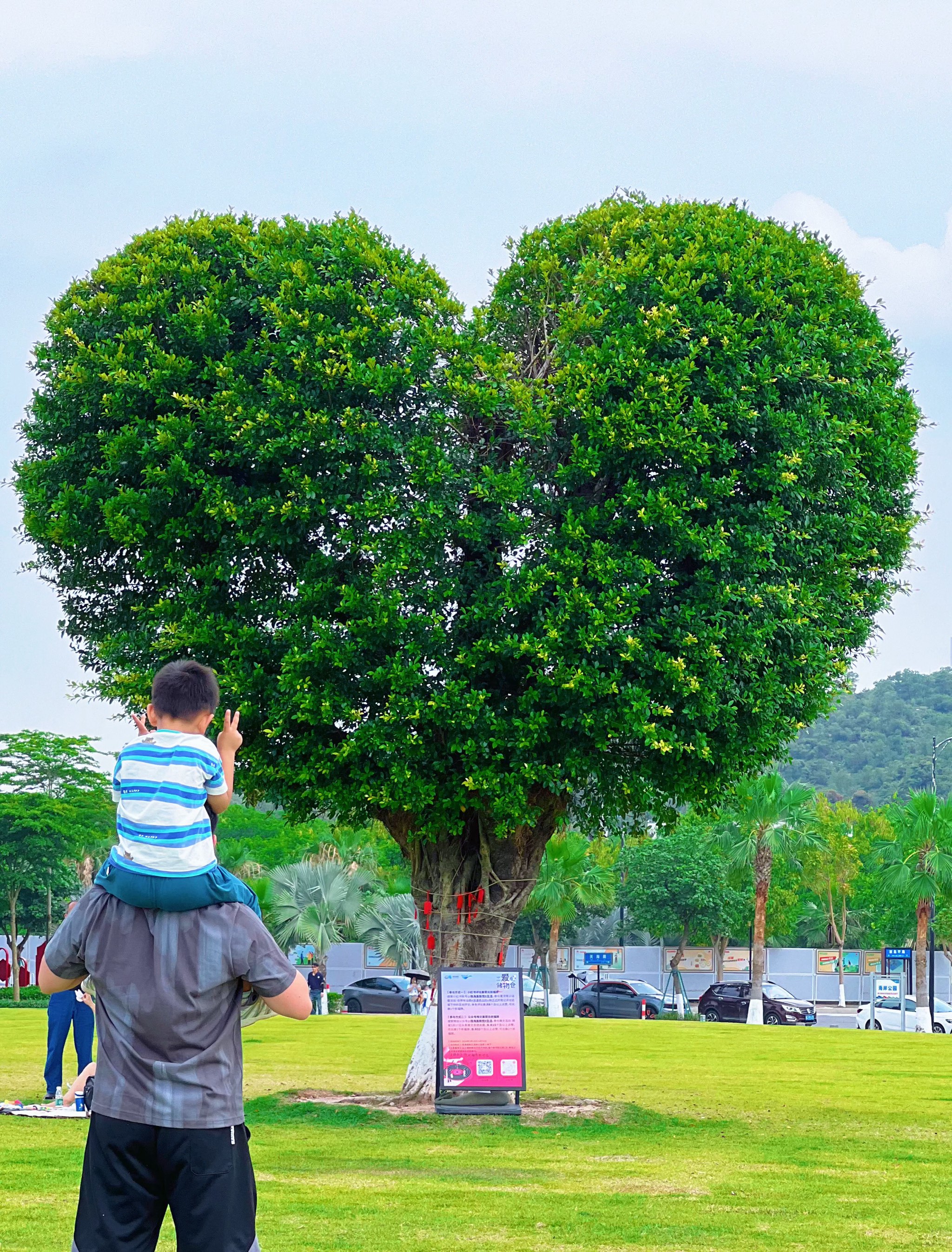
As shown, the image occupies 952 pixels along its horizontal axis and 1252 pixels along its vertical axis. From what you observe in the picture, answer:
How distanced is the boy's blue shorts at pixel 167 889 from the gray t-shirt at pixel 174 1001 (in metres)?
0.03

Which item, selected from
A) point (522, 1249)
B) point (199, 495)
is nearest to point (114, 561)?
point (199, 495)

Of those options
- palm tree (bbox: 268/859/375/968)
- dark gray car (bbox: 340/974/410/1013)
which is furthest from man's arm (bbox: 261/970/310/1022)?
palm tree (bbox: 268/859/375/968)

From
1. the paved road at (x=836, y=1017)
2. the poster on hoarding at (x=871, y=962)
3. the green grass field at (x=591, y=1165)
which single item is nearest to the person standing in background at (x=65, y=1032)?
the green grass field at (x=591, y=1165)

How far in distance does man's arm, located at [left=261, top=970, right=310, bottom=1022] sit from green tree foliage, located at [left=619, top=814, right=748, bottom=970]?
5904 centimetres

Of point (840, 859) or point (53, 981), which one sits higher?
point (53, 981)

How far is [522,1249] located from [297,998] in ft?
15.2

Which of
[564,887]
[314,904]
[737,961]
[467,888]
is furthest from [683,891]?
[467,888]

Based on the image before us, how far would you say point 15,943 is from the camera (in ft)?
166

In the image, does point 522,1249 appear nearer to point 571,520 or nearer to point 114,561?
point 571,520

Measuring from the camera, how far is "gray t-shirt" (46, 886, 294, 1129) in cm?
386

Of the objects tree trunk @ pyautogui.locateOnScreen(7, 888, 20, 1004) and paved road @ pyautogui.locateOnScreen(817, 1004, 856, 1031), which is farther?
paved road @ pyautogui.locateOnScreen(817, 1004, 856, 1031)

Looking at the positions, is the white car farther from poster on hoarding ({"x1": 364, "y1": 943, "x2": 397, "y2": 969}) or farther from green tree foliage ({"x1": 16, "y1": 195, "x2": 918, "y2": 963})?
green tree foliage ({"x1": 16, "y1": 195, "x2": 918, "y2": 963})

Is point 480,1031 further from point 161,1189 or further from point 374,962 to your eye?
point 374,962

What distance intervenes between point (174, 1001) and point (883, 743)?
133 metres
